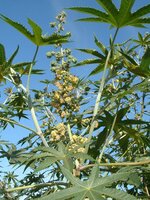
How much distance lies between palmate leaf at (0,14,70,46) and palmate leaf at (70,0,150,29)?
248 millimetres

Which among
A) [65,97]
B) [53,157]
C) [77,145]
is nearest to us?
[53,157]

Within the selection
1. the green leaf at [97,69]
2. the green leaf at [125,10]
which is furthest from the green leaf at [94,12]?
→ the green leaf at [97,69]

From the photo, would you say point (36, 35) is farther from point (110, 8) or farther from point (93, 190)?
point (93, 190)

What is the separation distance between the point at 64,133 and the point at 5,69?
0.68m

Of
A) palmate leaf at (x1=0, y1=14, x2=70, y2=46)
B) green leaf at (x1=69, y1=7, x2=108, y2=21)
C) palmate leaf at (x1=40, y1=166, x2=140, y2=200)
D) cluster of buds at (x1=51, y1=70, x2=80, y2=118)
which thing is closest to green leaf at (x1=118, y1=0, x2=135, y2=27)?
green leaf at (x1=69, y1=7, x2=108, y2=21)

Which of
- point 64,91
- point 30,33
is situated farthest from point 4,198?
point 30,33

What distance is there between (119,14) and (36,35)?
24.5 inches

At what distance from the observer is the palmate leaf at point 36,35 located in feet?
8.38

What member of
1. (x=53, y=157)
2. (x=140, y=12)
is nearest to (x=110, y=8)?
(x=140, y=12)

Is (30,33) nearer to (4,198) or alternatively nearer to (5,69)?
(5,69)

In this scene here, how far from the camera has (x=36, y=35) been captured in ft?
8.87

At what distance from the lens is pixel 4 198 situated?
8.14 feet

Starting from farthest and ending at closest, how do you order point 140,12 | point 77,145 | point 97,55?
point 97,55 → point 140,12 → point 77,145

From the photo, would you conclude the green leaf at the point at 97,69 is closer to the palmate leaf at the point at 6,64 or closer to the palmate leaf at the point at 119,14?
the palmate leaf at the point at 119,14
